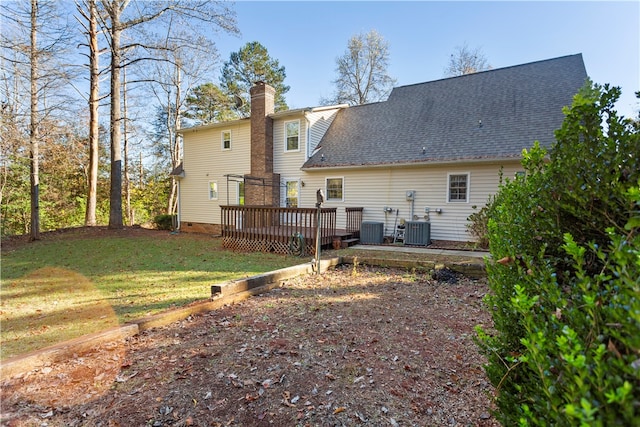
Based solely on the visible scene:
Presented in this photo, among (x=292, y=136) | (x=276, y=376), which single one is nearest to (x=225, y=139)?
(x=292, y=136)

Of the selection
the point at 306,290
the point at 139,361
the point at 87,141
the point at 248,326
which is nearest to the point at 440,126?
the point at 306,290

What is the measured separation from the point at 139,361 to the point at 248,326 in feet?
3.88

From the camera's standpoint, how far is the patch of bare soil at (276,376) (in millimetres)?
2232

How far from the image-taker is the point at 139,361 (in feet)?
9.70

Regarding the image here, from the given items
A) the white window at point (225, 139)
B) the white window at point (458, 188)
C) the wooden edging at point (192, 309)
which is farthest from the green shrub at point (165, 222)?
the white window at point (458, 188)

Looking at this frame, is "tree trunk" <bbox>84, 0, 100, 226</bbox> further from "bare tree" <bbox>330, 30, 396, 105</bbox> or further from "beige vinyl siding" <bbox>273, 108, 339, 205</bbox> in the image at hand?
"bare tree" <bbox>330, 30, 396, 105</bbox>

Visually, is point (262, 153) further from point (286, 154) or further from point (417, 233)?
point (417, 233)

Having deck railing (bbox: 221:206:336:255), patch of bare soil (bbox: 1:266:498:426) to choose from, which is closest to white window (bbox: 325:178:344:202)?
deck railing (bbox: 221:206:336:255)

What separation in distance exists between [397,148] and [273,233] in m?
6.16

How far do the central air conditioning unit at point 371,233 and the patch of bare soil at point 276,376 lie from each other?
712 centimetres

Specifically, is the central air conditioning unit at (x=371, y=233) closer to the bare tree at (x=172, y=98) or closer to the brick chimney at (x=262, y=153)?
the brick chimney at (x=262, y=153)

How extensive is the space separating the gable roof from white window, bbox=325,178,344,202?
810 millimetres

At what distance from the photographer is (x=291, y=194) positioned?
14625mm

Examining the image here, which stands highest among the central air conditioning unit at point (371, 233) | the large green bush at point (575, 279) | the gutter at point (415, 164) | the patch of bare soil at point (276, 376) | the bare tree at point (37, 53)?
the bare tree at point (37, 53)
